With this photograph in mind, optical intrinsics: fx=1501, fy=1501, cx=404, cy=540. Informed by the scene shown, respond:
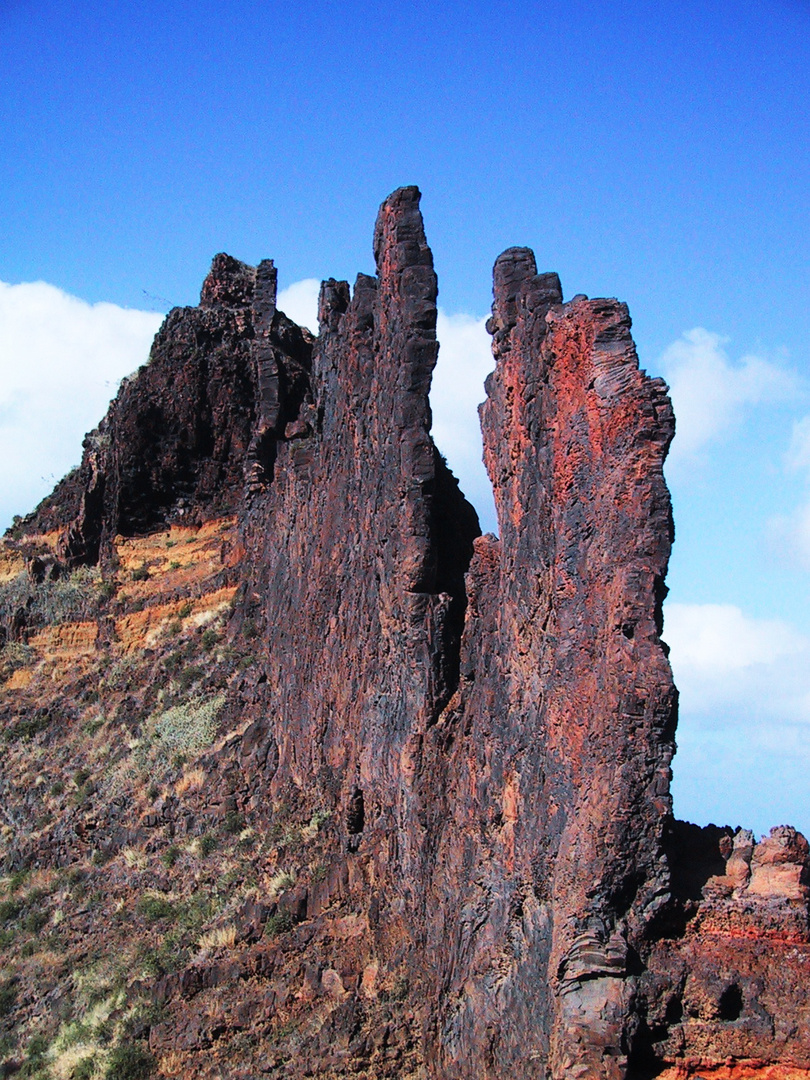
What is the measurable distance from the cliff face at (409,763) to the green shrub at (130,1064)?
0.20 metres

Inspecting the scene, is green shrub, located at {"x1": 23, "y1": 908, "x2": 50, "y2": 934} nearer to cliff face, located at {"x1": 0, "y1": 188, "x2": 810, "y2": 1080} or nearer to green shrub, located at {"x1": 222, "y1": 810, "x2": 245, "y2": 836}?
cliff face, located at {"x1": 0, "y1": 188, "x2": 810, "y2": 1080}

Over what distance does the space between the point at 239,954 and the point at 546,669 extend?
921 cm

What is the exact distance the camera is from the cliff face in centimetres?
1734

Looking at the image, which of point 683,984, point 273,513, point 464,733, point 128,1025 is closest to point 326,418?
point 273,513

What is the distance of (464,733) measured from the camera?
23.2 meters

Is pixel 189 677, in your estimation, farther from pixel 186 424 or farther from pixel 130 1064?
pixel 130 1064

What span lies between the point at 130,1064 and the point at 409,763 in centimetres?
669

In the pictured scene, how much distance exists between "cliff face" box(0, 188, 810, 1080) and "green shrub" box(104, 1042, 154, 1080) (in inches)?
7.7

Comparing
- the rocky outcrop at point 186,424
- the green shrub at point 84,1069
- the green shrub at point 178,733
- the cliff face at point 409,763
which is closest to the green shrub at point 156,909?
the cliff face at point 409,763

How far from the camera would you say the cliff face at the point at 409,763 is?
56.9ft

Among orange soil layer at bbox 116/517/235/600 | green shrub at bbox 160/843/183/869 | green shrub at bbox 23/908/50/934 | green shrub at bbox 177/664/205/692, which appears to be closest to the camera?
green shrub at bbox 160/843/183/869

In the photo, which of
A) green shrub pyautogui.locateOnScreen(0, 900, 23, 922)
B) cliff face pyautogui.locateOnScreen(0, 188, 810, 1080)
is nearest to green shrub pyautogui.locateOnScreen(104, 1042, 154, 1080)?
cliff face pyautogui.locateOnScreen(0, 188, 810, 1080)

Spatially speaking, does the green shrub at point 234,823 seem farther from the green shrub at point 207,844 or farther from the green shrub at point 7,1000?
the green shrub at point 7,1000

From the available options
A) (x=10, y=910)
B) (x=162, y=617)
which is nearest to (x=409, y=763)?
(x=10, y=910)
